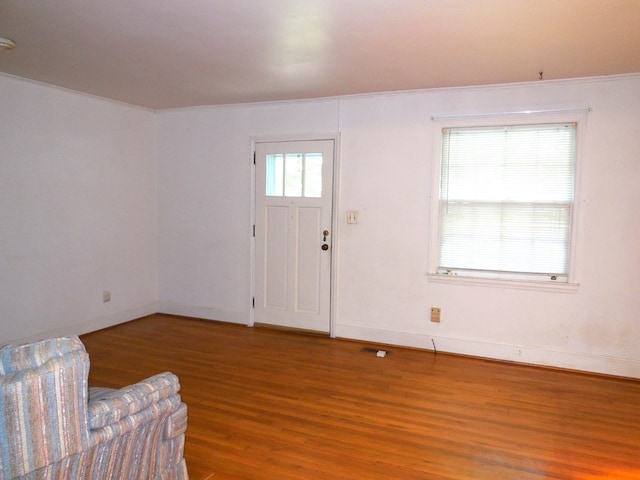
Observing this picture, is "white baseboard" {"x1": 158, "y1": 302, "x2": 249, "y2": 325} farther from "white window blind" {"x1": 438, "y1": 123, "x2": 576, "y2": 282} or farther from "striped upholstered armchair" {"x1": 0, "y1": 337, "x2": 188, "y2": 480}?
"striped upholstered armchair" {"x1": 0, "y1": 337, "x2": 188, "y2": 480}

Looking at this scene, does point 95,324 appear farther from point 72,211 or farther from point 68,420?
point 68,420

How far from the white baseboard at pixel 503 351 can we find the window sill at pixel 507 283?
21.0 inches

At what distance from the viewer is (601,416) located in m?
2.93

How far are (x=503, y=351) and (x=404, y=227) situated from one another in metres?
1.44

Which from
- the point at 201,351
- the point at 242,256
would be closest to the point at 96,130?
the point at 242,256

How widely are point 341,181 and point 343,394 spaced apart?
6.93ft

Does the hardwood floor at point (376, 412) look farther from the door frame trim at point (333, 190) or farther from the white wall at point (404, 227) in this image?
the door frame trim at point (333, 190)

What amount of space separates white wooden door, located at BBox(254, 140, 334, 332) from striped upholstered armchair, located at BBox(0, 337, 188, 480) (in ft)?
9.27

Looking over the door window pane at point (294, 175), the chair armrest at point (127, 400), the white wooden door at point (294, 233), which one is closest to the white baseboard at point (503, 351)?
the white wooden door at point (294, 233)

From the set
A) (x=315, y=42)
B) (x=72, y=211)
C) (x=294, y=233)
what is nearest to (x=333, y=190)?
(x=294, y=233)

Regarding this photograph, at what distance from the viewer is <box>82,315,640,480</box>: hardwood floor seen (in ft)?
7.73

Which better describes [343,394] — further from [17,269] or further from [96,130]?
[96,130]

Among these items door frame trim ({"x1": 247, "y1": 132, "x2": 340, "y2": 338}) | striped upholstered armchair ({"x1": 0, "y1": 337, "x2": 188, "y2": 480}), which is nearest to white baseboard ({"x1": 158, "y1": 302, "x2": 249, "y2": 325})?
door frame trim ({"x1": 247, "y1": 132, "x2": 340, "y2": 338})

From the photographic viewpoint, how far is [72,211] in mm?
4328
